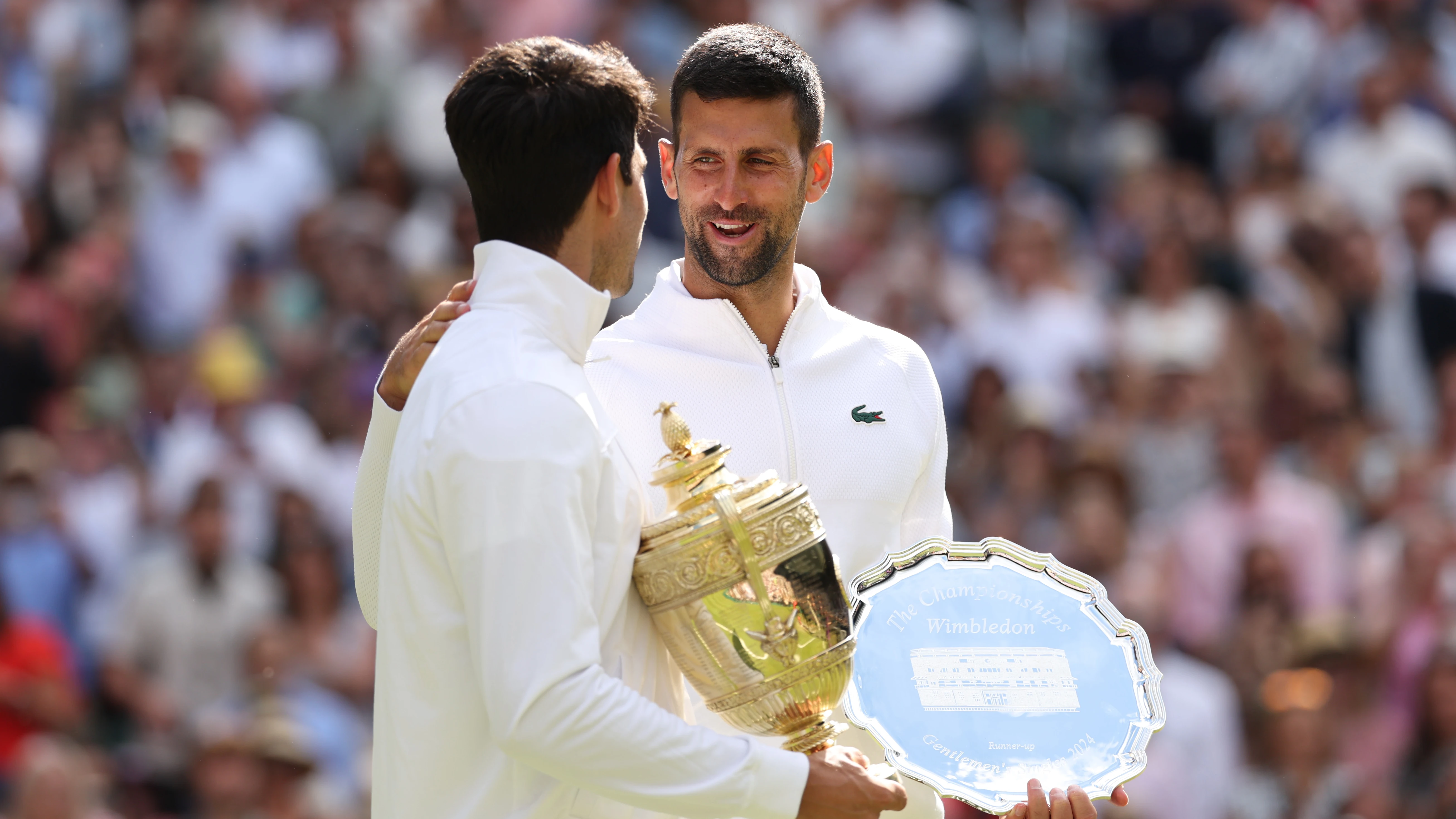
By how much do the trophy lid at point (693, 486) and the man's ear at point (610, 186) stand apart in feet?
1.14

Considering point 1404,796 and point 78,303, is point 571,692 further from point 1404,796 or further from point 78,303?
point 78,303

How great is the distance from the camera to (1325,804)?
6996 mm

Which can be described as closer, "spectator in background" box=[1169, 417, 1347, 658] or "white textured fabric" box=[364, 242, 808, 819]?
"white textured fabric" box=[364, 242, 808, 819]

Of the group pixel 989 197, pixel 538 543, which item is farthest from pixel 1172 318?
pixel 538 543

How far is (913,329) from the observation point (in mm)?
8945

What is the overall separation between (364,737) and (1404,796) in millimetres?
4026

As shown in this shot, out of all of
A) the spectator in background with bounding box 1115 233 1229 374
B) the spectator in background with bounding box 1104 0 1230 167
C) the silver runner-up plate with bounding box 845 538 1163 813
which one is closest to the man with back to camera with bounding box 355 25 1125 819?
the silver runner-up plate with bounding box 845 538 1163 813

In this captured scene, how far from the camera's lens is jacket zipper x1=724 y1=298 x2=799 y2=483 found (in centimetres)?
379

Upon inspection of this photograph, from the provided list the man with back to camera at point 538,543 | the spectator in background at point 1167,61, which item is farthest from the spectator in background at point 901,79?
the man with back to camera at point 538,543

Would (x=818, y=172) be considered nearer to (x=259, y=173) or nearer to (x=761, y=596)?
(x=761, y=596)

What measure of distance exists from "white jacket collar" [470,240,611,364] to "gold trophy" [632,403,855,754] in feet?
0.74

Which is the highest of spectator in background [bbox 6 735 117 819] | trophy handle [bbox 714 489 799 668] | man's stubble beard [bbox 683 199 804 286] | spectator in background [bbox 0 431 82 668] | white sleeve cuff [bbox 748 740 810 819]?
man's stubble beard [bbox 683 199 804 286]

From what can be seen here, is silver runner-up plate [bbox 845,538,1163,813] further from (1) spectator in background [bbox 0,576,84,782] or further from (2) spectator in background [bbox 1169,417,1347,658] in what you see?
(1) spectator in background [bbox 0,576,84,782]

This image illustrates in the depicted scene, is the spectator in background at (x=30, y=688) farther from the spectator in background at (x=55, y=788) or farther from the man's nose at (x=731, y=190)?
the man's nose at (x=731, y=190)
